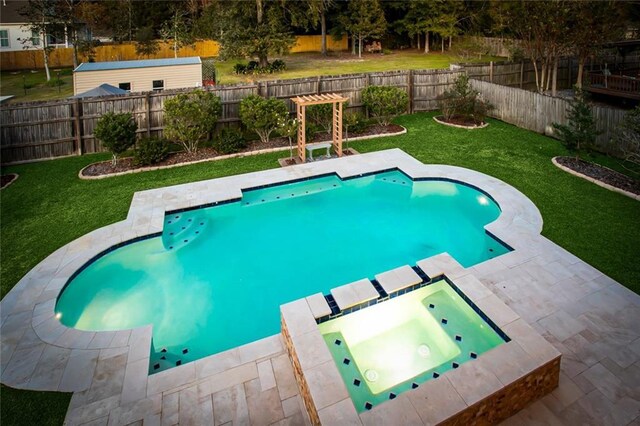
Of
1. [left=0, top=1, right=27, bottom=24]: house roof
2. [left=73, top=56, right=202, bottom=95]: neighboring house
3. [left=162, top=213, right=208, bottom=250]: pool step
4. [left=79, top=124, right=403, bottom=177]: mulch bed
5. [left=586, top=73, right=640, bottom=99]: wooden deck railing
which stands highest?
[left=0, top=1, right=27, bottom=24]: house roof

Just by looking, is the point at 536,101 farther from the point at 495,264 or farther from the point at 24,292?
the point at 24,292

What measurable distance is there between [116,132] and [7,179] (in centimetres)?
325

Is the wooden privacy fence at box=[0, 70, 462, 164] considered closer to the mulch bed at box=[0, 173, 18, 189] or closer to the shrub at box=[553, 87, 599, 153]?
the mulch bed at box=[0, 173, 18, 189]

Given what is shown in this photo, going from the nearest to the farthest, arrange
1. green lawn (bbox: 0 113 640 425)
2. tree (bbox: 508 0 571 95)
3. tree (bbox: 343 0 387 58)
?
green lawn (bbox: 0 113 640 425) < tree (bbox: 508 0 571 95) < tree (bbox: 343 0 387 58)

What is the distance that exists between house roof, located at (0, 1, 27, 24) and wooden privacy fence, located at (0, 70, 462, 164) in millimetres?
25032

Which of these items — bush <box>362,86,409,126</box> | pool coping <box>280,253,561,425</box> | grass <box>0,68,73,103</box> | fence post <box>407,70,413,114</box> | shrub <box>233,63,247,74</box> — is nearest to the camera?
pool coping <box>280,253,561,425</box>

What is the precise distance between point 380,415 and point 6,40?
39197 millimetres

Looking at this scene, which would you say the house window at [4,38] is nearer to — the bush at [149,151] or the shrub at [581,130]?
the bush at [149,151]

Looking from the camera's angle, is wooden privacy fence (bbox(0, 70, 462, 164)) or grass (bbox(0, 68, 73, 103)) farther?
grass (bbox(0, 68, 73, 103))

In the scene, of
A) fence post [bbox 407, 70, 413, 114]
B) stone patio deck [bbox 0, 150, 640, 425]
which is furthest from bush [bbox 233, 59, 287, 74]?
stone patio deck [bbox 0, 150, 640, 425]

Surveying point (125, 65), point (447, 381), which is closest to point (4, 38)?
point (125, 65)

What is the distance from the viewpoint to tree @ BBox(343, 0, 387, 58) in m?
36.1

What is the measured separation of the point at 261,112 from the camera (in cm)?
1366

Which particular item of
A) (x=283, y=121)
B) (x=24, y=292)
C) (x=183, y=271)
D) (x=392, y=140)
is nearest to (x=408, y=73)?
(x=392, y=140)
